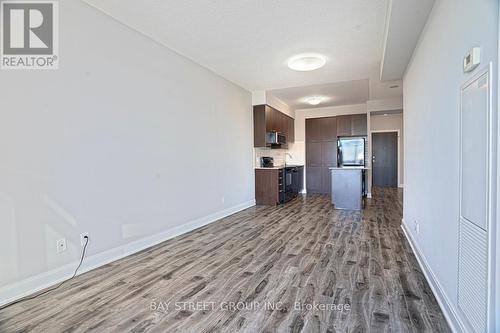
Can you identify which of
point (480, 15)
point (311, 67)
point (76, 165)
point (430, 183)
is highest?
point (311, 67)

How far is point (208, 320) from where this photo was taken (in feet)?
6.25

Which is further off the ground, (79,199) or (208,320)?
(79,199)

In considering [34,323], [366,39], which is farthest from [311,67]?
[34,323]

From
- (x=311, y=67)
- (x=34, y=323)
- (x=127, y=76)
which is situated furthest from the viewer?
(x=311, y=67)

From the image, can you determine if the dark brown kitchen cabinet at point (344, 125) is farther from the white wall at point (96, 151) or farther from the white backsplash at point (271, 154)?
the white wall at point (96, 151)

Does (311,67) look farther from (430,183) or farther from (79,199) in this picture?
(79,199)

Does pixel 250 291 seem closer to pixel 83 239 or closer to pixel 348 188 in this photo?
pixel 83 239

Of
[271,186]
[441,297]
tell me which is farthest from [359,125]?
[441,297]

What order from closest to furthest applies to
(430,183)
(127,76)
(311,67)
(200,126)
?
1. (430,183)
2. (127,76)
3. (311,67)
4. (200,126)

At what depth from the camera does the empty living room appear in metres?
1.75

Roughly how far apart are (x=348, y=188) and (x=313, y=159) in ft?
9.08

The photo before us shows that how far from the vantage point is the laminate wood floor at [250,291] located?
6.11 feet

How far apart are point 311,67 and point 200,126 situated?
209 cm

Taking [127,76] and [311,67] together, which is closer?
[127,76]
